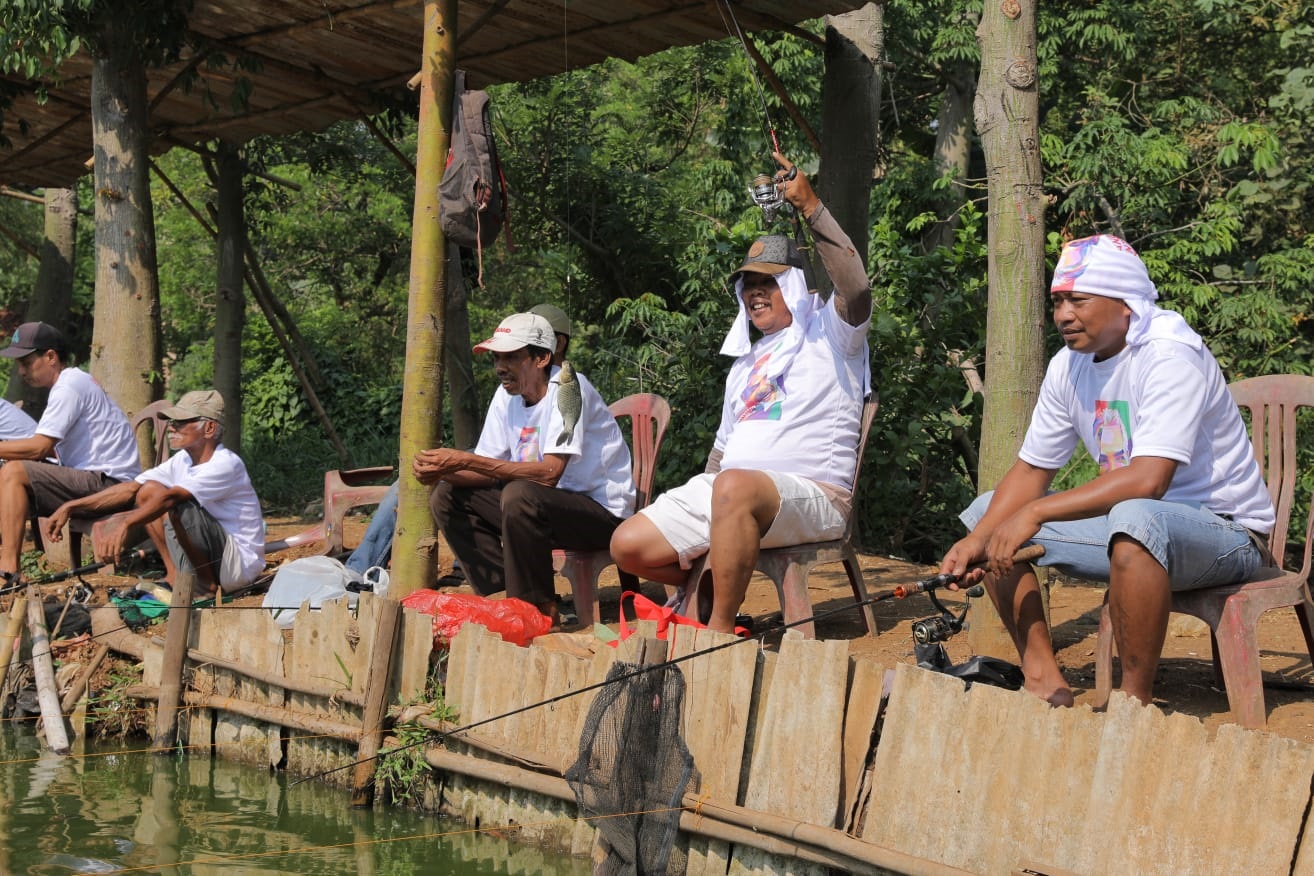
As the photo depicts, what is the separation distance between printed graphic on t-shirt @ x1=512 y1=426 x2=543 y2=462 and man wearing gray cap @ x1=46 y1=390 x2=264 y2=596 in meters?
1.60

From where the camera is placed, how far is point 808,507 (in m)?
5.10

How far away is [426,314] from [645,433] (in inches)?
52.0

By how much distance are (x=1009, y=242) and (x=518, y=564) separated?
229 centimetres

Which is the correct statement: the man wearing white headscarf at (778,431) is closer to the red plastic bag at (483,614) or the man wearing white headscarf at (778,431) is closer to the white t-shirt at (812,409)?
the white t-shirt at (812,409)

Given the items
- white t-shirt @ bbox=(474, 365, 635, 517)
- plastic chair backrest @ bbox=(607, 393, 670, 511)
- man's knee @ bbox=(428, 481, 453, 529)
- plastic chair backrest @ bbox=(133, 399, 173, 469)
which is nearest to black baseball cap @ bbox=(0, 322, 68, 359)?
plastic chair backrest @ bbox=(133, 399, 173, 469)

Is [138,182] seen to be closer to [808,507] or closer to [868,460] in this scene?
[868,460]

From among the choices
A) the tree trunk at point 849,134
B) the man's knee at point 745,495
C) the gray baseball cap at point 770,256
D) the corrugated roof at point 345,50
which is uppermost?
the corrugated roof at point 345,50

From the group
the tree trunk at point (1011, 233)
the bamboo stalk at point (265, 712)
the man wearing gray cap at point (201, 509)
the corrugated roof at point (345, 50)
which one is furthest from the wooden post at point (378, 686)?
the corrugated roof at point (345, 50)

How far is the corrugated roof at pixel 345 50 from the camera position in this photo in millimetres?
7371

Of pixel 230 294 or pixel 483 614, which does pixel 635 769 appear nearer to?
pixel 483 614

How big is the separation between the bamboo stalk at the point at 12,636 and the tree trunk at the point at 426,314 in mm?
1843

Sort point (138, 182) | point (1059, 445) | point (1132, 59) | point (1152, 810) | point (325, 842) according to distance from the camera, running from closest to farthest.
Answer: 1. point (1152, 810)
2. point (1059, 445)
3. point (325, 842)
4. point (138, 182)
5. point (1132, 59)

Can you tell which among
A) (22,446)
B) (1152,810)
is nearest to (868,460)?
(22,446)

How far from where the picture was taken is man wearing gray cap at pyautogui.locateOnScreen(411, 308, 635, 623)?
5719mm
